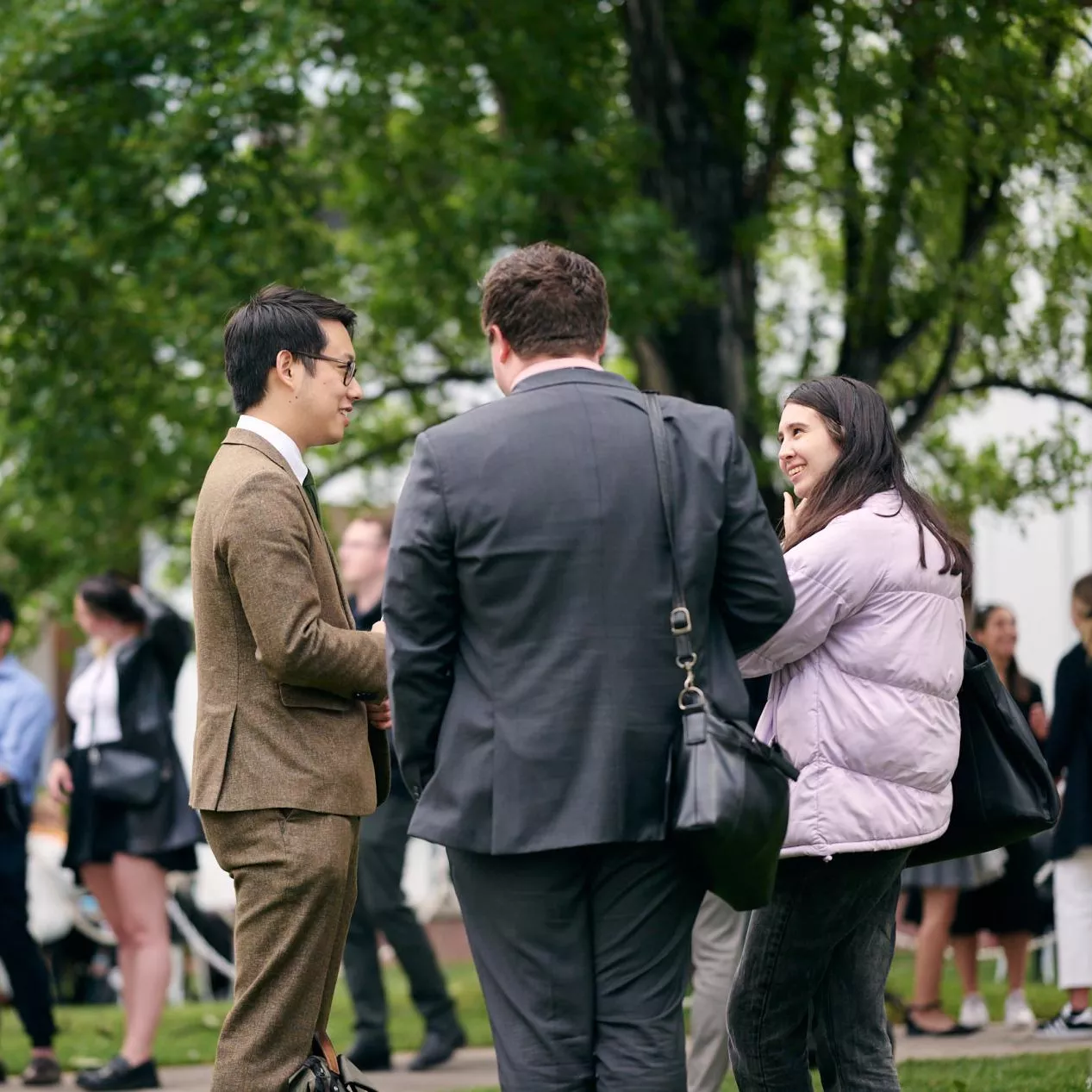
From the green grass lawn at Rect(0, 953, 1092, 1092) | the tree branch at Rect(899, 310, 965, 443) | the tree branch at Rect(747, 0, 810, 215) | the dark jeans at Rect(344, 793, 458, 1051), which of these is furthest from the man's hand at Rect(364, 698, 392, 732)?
the tree branch at Rect(899, 310, 965, 443)

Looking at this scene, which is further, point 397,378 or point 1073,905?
point 397,378

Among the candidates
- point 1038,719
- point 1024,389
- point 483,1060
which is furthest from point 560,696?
point 1024,389

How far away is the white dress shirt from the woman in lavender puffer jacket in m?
3.88

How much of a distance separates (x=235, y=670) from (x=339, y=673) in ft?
0.82

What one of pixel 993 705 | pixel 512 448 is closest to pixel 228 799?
pixel 512 448

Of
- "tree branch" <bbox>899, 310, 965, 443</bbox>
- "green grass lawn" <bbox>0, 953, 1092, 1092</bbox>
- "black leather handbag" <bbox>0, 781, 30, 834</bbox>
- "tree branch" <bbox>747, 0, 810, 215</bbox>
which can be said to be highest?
"tree branch" <bbox>747, 0, 810, 215</bbox>

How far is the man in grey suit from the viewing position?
3494 millimetres

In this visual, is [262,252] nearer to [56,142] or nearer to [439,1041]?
[56,142]

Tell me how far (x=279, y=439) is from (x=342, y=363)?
0.25 m

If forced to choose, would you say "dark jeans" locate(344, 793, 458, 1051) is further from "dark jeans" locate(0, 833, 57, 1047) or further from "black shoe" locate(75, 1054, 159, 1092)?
"dark jeans" locate(0, 833, 57, 1047)

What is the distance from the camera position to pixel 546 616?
11.5 ft

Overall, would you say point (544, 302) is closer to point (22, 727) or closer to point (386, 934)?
point (386, 934)

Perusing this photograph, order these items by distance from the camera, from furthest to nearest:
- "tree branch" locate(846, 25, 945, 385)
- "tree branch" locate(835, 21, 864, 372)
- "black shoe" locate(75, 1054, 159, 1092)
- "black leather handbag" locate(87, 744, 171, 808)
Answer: "tree branch" locate(835, 21, 864, 372) → "tree branch" locate(846, 25, 945, 385) → "black leather handbag" locate(87, 744, 171, 808) → "black shoe" locate(75, 1054, 159, 1092)

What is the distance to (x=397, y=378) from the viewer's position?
13227mm
